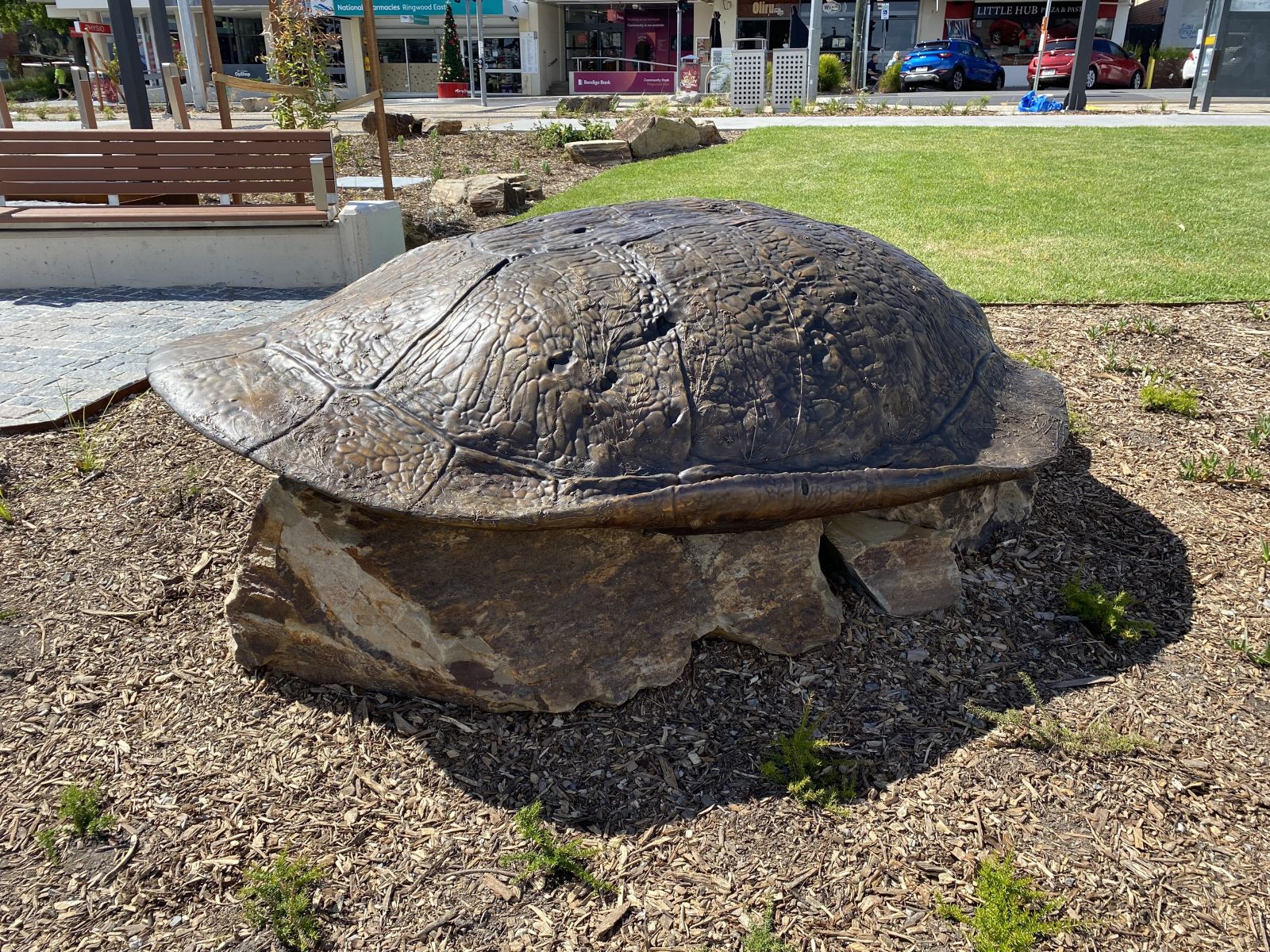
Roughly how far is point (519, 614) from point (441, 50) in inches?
1314

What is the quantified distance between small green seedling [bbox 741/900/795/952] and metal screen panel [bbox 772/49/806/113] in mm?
19661

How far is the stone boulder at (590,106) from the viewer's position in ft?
64.8

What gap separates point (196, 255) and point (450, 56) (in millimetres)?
26122

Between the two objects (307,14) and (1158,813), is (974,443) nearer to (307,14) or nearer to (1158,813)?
(1158,813)

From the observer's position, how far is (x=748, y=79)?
64.7 ft

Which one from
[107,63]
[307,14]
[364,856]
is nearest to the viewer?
[364,856]

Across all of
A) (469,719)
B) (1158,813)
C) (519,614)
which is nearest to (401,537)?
(519,614)

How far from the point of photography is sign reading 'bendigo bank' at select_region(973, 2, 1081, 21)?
3366cm

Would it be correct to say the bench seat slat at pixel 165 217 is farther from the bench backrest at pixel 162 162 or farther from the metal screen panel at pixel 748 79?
the metal screen panel at pixel 748 79

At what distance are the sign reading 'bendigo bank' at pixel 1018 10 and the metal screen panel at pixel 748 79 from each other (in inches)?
777

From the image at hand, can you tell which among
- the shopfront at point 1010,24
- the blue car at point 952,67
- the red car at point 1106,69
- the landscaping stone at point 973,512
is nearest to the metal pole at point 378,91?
the landscaping stone at point 973,512

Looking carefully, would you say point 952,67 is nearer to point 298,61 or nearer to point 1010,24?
point 1010,24

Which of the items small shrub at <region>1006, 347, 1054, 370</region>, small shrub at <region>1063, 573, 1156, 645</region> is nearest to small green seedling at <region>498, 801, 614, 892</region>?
small shrub at <region>1063, 573, 1156, 645</region>

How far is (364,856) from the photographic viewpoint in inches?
95.0
